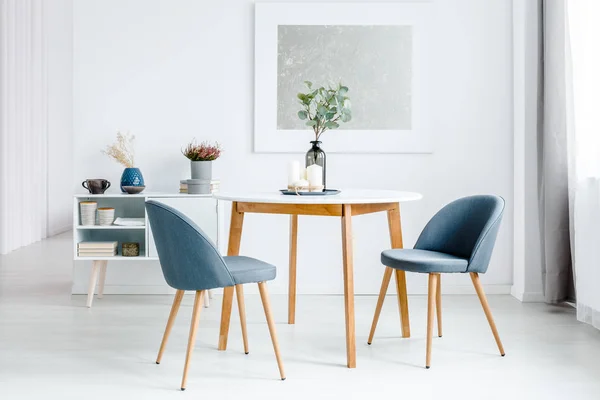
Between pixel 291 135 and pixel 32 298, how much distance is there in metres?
1.95

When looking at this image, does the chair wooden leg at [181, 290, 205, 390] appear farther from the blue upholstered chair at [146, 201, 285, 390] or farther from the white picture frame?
the white picture frame

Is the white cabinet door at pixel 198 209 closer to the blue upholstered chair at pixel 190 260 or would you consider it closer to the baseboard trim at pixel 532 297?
the blue upholstered chair at pixel 190 260

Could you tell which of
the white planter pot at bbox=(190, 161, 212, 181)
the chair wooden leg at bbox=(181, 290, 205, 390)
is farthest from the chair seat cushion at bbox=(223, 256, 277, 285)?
the white planter pot at bbox=(190, 161, 212, 181)

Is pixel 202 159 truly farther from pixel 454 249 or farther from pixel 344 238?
pixel 454 249

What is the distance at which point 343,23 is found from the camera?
4297mm

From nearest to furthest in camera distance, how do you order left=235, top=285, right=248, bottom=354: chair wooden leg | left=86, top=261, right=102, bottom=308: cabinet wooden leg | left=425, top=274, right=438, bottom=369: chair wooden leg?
left=425, top=274, right=438, bottom=369: chair wooden leg, left=235, top=285, right=248, bottom=354: chair wooden leg, left=86, top=261, right=102, bottom=308: cabinet wooden leg

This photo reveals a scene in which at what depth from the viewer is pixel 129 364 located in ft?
9.37

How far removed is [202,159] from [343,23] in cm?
127

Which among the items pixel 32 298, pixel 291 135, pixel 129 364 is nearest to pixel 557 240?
pixel 291 135

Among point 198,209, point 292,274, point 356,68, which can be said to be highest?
point 356,68

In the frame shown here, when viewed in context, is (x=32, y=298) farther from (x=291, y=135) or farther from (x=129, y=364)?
(x=291, y=135)

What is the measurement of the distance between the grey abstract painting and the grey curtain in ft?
2.82

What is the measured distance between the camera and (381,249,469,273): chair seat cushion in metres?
2.87

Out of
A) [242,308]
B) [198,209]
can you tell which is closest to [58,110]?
[198,209]
